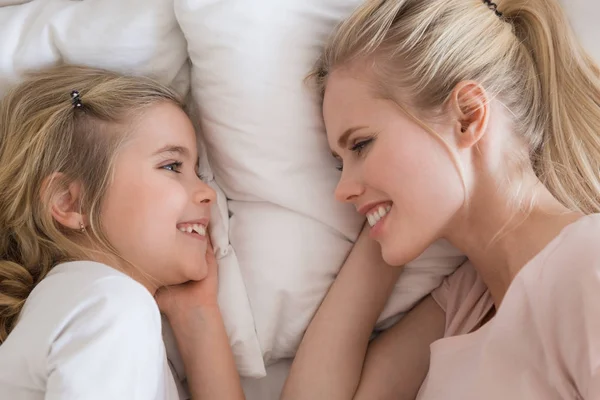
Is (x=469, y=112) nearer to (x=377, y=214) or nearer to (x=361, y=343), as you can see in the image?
(x=377, y=214)

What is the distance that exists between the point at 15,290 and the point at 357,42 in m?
0.74

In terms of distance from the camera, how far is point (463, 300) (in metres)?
1.23

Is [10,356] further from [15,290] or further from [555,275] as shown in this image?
[555,275]

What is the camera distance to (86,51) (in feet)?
4.15

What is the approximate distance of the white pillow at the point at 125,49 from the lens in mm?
1237

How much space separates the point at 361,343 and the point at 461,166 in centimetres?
39

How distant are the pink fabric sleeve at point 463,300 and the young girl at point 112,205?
425 millimetres

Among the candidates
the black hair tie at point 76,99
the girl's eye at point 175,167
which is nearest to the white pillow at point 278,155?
the girl's eye at point 175,167

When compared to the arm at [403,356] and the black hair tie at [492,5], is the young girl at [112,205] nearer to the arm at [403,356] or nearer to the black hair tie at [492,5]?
the arm at [403,356]

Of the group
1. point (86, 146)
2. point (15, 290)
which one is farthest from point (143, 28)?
point (15, 290)

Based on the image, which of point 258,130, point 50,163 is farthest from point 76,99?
point 258,130

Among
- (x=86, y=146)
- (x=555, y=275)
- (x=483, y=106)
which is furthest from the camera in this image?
(x=86, y=146)

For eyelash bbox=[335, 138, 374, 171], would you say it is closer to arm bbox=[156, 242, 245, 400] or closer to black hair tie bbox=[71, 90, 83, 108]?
arm bbox=[156, 242, 245, 400]

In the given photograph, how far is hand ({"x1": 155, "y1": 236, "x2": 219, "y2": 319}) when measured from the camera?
121 centimetres
